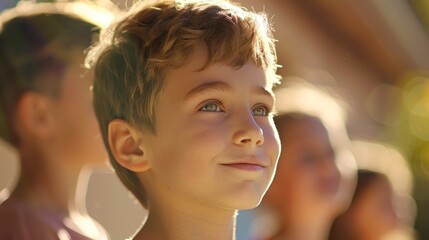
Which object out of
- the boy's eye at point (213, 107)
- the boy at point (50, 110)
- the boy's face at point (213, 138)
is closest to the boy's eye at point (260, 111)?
the boy's face at point (213, 138)

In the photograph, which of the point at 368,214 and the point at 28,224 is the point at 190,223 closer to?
the point at 28,224

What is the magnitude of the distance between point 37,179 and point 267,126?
2.90 ft

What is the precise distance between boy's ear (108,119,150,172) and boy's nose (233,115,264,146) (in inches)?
10.7

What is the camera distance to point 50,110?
3.26 m

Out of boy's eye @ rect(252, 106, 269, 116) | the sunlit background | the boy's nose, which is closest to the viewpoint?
the boy's nose

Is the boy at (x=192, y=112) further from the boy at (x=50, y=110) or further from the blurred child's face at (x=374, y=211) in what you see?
the blurred child's face at (x=374, y=211)

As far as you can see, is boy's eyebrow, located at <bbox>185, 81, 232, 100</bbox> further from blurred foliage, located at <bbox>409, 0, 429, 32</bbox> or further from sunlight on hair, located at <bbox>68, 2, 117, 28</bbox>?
blurred foliage, located at <bbox>409, 0, 429, 32</bbox>

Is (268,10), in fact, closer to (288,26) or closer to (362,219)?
(288,26)

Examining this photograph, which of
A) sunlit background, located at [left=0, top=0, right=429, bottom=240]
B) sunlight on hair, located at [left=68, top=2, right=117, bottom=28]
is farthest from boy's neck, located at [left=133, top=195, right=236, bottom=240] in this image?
sunlit background, located at [left=0, top=0, right=429, bottom=240]

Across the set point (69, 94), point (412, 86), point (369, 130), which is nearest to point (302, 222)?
point (69, 94)

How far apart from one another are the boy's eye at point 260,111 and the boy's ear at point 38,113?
83cm

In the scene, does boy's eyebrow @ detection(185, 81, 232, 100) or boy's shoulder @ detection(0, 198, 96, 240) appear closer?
boy's eyebrow @ detection(185, 81, 232, 100)

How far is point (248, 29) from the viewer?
2678mm

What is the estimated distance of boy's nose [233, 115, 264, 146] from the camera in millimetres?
2529
